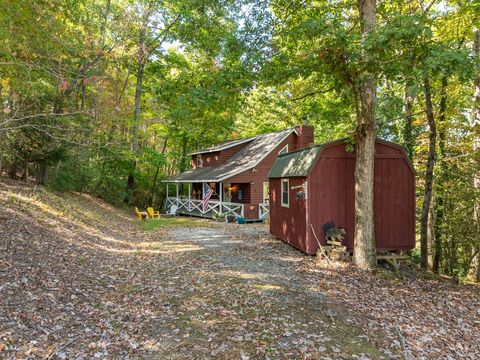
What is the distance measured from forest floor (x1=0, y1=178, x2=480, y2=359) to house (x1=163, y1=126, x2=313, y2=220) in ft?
35.6

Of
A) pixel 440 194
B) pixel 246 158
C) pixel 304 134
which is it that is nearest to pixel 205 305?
pixel 440 194

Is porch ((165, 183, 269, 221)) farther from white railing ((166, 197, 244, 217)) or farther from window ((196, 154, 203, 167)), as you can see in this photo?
window ((196, 154, 203, 167))

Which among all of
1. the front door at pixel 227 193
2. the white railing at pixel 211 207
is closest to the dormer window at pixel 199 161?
the white railing at pixel 211 207

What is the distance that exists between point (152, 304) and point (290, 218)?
6.67 m

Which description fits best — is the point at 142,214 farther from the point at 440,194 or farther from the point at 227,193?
the point at 440,194

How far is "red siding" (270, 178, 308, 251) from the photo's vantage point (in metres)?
10.9

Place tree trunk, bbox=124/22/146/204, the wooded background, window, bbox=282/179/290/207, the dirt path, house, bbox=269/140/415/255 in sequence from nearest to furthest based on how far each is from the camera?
the dirt path, the wooded background, house, bbox=269/140/415/255, window, bbox=282/179/290/207, tree trunk, bbox=124/22/146/204

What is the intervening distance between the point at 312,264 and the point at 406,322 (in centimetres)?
345

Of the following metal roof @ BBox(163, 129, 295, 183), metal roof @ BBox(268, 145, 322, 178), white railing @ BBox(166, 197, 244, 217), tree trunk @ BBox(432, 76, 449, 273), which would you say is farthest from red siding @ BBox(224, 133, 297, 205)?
tree trunk @ BBox(432, 76, 449, 273)

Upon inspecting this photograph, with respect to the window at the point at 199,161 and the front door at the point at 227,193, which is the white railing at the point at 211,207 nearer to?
the front door at the point at 227,193

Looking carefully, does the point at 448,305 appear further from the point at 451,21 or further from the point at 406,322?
the point at 451,21

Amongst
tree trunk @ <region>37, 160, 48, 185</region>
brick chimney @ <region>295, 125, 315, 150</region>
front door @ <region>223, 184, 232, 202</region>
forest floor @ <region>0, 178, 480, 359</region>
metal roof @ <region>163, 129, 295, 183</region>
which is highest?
brick chimney @ <region>295, 125, 315, 150</region>

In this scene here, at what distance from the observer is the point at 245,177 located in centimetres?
2186

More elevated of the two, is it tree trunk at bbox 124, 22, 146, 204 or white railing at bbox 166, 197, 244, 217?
tree trunk at bbox 124, 22, 146, 204
